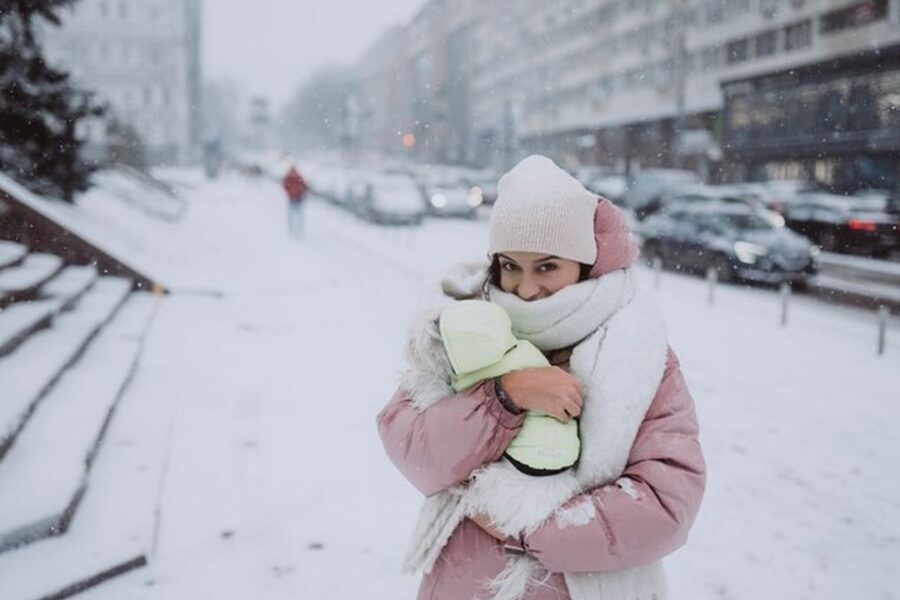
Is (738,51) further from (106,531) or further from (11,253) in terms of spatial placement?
(106,531)

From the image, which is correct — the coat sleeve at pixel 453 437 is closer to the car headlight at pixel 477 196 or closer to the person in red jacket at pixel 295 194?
the person in red jacket at pixel 295 194

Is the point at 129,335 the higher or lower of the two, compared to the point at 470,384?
lower

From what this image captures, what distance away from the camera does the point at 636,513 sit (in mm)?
1553

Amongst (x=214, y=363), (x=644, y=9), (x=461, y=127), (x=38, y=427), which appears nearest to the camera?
(x=38, y=427)

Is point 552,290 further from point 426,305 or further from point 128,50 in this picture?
point 128,50

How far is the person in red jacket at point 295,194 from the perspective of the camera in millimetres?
18875

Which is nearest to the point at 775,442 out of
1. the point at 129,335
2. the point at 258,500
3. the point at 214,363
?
the point at 258,500

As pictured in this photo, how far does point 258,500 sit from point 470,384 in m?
3.38

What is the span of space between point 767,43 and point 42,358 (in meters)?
48.2

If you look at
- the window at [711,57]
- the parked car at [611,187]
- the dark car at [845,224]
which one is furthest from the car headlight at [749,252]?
the window at [711,57]

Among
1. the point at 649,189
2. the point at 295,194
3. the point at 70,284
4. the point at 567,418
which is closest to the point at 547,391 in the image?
the point at 567,418

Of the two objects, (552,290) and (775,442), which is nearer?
(552,290)

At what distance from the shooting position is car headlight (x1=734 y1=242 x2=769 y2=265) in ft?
48.2

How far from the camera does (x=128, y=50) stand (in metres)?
77.4
